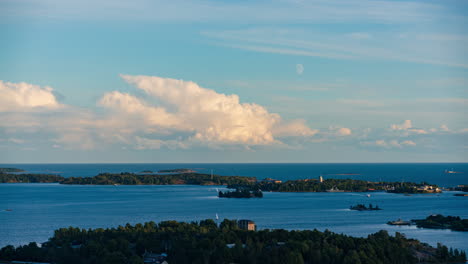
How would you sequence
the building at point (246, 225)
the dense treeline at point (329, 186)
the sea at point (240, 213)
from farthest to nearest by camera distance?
1. the dense treeline at point (329, 186)
2. the sea at point (240, 213)
3. the building at point (246, 225)

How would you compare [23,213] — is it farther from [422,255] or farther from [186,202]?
[422,255]

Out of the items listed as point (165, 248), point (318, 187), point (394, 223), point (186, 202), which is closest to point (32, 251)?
point (165, 248)

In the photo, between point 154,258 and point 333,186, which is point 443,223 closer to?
point 154,258

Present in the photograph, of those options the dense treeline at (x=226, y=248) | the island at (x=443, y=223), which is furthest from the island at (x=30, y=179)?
the dense treeline at (x=226, y=248)

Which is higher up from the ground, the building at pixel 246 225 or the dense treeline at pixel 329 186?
the dense treeline at pixel 329 186

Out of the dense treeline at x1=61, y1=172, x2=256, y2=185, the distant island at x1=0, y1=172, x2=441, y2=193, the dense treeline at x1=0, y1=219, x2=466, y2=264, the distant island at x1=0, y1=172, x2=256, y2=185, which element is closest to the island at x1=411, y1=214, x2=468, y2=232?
the dense treeline at x1=0, y1=219, x2=466, y2=264

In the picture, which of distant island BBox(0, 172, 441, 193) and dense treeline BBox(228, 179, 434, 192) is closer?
distant island BBox(0, 172, 441, 193)

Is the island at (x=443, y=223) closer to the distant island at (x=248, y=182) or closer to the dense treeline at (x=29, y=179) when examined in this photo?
the distant island at (x=248, y=182)

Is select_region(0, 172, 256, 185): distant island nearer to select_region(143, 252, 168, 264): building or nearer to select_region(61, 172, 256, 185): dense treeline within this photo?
select_region(61, 172, 256, 185): dense treeline
